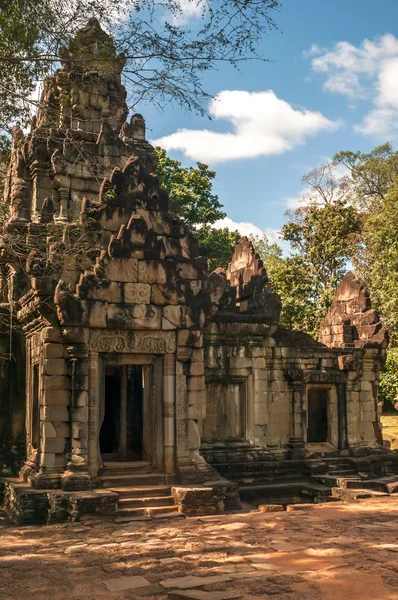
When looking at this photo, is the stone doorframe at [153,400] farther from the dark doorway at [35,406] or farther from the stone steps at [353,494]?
the stone steps at [353,494]

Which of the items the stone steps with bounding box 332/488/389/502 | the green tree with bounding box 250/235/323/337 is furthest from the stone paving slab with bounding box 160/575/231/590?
the green tree with bounding box 250/235/323/337

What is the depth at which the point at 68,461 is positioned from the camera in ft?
36.4

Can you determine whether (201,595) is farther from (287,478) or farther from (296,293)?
(296,293)

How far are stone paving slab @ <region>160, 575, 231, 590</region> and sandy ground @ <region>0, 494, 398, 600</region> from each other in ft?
0.26

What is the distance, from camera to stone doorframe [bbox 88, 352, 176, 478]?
1141 centimetres

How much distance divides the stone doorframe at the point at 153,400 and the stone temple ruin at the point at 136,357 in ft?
0.10

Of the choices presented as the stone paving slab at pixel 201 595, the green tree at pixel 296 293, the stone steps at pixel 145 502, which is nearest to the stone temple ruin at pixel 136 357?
the stone steps at pixel 145 502

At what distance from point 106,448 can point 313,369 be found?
5.36m

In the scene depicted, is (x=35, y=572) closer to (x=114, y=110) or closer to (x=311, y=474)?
(x=311, y=474)

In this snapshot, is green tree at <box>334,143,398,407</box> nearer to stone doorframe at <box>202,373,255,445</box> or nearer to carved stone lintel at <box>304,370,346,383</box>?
carved stone lintel at <box>304,370,346,383</box>

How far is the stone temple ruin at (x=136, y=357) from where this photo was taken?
11.2 metres

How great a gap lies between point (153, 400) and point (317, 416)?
20.9ft

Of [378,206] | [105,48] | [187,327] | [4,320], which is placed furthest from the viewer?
[378,206]

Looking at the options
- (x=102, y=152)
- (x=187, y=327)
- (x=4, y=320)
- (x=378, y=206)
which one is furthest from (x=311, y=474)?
(x=378, y=206)
